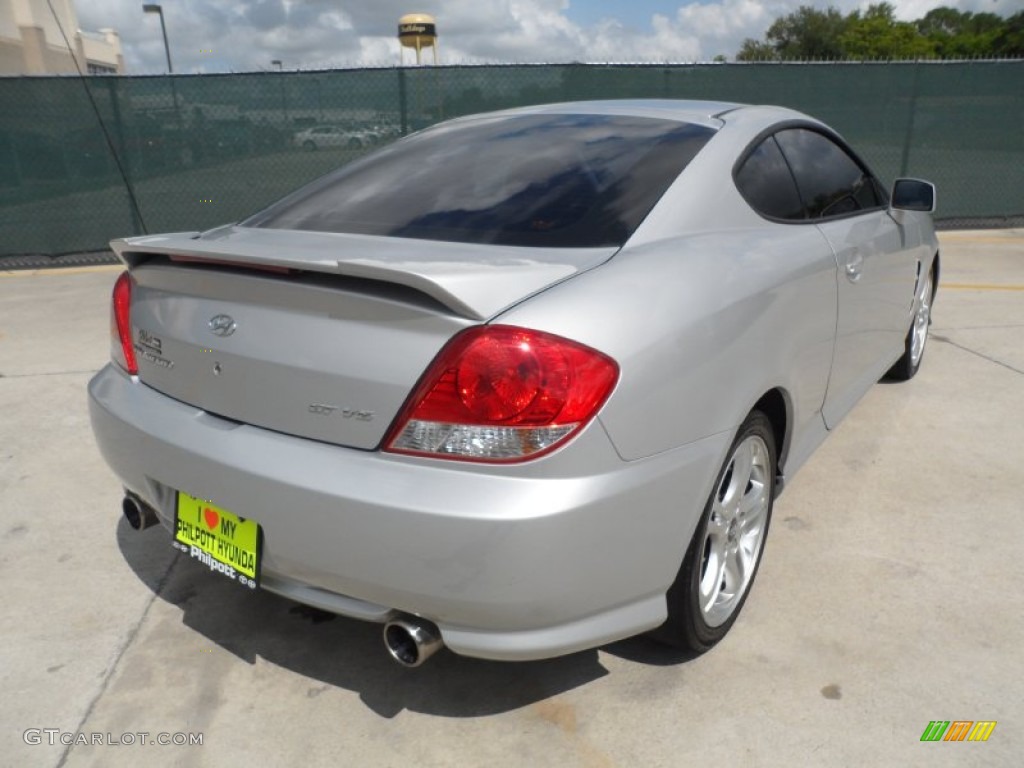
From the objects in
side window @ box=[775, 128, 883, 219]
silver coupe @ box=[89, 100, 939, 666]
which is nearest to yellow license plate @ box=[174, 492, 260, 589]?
silver coupe @ box=[89, 100, 939, 666]

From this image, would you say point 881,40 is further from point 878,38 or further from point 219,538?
point 219,538

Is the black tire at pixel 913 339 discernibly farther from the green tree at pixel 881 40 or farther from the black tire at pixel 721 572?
the green tree at pixel 881 40

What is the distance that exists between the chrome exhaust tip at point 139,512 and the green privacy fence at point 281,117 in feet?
23.7

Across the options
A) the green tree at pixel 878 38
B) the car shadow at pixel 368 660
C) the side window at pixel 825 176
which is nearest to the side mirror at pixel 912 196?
the side window at pixel 825 176

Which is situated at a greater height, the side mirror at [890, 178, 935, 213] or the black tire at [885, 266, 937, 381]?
the side mirror at [890, 178, 935, 213]

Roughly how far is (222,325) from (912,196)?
295 centimetres

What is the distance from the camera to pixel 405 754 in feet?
6.73

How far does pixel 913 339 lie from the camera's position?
4.57 m

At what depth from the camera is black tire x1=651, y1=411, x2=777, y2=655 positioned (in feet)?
7.08

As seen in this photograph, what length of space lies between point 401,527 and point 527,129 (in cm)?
162

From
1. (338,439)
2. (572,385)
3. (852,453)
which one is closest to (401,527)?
(338,439)

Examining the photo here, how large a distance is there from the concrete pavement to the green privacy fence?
21.1ft

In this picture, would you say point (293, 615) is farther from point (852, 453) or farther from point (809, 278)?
point (852, 453)

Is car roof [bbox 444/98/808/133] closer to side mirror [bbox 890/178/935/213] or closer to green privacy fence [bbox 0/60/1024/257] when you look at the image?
side mirror [bbox 890/178/935/213]
